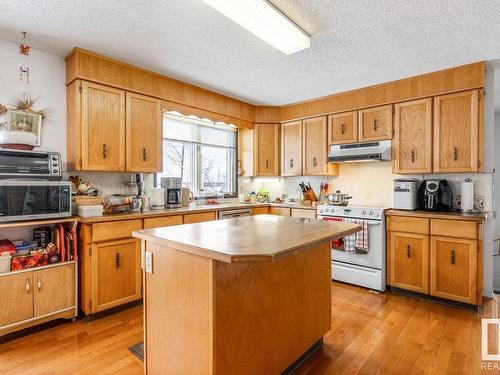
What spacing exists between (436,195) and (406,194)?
0.99 ft

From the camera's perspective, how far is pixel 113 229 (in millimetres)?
2711

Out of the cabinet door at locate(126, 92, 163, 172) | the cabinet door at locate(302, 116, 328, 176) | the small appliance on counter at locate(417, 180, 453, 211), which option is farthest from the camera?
the cabinet door at locate(302, 116, 328, 176)

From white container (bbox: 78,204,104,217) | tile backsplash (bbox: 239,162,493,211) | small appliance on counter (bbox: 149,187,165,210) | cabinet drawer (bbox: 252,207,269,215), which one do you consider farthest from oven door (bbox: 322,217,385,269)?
white container (bbox: 78,204,104,217)

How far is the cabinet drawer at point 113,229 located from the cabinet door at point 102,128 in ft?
1.99

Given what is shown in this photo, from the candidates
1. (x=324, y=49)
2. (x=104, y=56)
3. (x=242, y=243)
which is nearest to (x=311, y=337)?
(x=242, y=243)

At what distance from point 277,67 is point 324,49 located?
59 cm

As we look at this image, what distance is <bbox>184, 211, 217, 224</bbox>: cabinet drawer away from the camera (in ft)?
10.9

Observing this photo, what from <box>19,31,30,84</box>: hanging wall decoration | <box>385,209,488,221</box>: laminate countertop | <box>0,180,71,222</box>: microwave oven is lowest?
<box>385,209,488,221</box>: laminate countertop

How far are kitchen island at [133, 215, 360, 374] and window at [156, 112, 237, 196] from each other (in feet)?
7.71

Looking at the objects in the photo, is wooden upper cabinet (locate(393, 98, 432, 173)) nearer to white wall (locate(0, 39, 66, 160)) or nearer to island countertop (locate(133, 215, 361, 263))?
island countertop (locate(133, 215, 361, 263))

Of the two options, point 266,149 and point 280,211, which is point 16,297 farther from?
point 266,149

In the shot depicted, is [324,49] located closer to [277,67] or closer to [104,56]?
[277,67]

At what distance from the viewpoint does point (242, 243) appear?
1.42 meters

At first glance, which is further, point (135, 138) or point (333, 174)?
point (333, 174)
